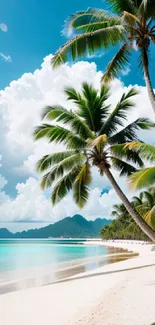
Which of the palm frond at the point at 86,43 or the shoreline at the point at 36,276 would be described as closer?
the palm frond at the point at 86,43

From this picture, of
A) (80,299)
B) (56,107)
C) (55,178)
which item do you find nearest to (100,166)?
(55,178)

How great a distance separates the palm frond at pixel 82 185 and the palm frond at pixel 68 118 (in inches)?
54.8

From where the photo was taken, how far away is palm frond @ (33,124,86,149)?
36.6ft

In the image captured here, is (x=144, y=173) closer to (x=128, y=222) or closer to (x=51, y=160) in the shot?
(x=51, y=160)

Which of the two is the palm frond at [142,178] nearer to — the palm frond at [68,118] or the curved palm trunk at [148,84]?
the curved palm trunk at [148,84]

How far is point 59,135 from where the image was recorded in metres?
11.3

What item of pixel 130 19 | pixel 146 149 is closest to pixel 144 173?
pixel 146 149

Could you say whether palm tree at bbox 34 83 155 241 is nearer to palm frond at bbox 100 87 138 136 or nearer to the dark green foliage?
palm frond at bbox 100 87 138 136

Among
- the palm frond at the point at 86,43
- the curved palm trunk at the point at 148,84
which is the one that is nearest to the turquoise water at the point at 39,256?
the palm frond at the point at 86,43

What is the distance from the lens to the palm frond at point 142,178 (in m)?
7.10

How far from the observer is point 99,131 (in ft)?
39.1

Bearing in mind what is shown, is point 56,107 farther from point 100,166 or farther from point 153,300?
point 153,300

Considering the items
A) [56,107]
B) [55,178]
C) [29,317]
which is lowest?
[29,317]

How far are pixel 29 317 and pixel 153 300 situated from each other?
8.21 feet
